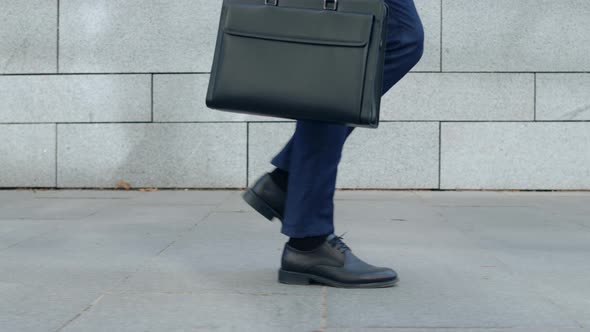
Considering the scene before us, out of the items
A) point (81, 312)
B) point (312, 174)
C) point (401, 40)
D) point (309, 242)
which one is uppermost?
point (401, 40)

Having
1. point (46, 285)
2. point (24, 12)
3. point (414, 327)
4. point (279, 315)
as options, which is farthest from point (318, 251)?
point (24, 12)

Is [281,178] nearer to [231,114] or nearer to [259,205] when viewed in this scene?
[259,205]

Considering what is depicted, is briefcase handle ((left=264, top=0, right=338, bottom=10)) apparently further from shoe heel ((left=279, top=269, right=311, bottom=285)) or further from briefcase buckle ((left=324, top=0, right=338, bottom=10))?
shoe heel ((left=279, top=269, right=311, bottom=285))

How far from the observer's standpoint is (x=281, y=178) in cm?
282

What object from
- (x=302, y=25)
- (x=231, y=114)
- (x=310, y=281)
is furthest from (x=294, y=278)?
(x=231, y=114)

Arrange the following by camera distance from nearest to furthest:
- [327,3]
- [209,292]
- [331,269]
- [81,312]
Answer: [81,312]
[327,3]
[209,292]
[331,269]

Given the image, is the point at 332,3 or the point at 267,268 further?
the point at 267,268

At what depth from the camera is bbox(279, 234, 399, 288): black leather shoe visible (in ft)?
8.90

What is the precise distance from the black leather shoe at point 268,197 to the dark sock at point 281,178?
0.03ft

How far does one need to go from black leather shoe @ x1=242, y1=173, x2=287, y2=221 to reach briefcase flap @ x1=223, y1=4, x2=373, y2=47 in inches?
22.5

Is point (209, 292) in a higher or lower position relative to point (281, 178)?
lower

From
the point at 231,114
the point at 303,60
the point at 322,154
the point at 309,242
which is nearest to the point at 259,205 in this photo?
the point at 309,242

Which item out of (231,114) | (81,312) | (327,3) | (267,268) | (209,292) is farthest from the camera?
(231,114)

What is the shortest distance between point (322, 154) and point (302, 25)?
44 cm
